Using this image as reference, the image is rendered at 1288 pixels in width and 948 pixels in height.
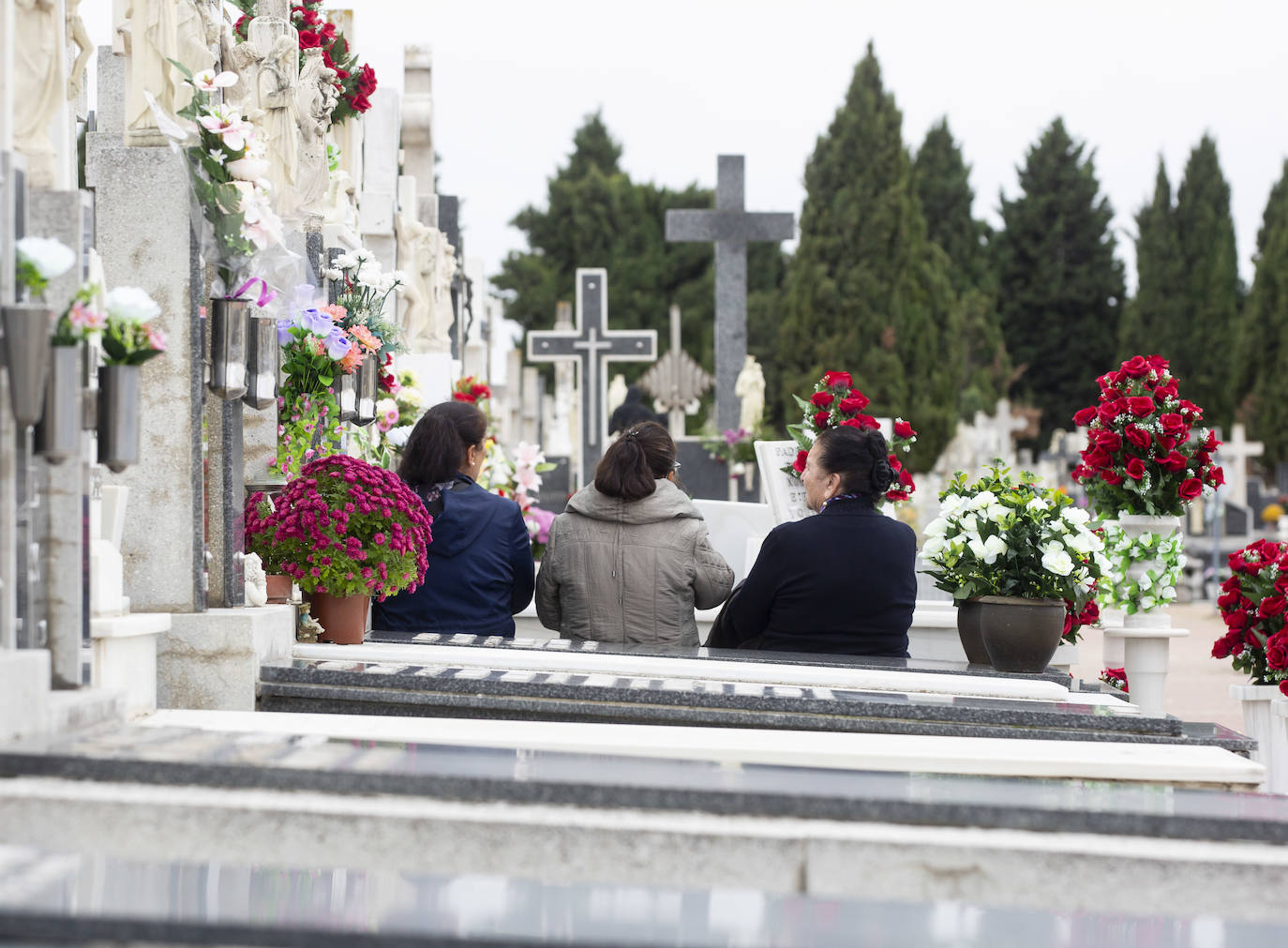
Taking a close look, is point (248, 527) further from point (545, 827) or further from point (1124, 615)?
point (1124, 615)

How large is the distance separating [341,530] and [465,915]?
7.72ft

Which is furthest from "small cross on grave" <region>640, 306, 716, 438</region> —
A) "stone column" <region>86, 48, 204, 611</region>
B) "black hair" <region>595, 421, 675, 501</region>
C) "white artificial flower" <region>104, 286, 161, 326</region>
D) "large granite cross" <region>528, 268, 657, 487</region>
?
"white artificial flower" <region>104, 286, 161, 326</region>

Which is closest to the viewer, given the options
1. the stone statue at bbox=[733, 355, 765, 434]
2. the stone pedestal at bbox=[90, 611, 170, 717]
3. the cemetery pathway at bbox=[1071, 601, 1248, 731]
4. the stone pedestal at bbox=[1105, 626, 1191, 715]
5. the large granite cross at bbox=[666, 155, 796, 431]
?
the stone pedestal at bbox=[90, 611, 170, 717]

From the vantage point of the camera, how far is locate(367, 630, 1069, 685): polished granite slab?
4293mm

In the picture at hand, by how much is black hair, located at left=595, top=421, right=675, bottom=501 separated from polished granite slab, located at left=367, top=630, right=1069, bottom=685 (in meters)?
0.52

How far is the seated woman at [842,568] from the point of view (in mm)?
4586

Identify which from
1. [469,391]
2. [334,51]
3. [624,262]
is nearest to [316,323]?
[334,51]

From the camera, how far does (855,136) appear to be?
3322 cm

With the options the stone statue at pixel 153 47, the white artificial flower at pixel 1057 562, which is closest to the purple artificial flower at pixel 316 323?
the stone statue at pixel 153 47

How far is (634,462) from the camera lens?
4949 mm

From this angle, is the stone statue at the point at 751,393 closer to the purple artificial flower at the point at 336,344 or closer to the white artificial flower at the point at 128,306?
the purple artificial flower at the point at 336,344

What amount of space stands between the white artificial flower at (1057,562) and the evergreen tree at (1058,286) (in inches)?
1543

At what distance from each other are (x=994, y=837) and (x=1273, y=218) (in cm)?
4133

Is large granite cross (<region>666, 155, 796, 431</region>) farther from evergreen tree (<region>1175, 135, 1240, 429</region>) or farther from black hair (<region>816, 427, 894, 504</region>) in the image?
evergreen tree (<region>1175, 135, 1240, 429</region>)
